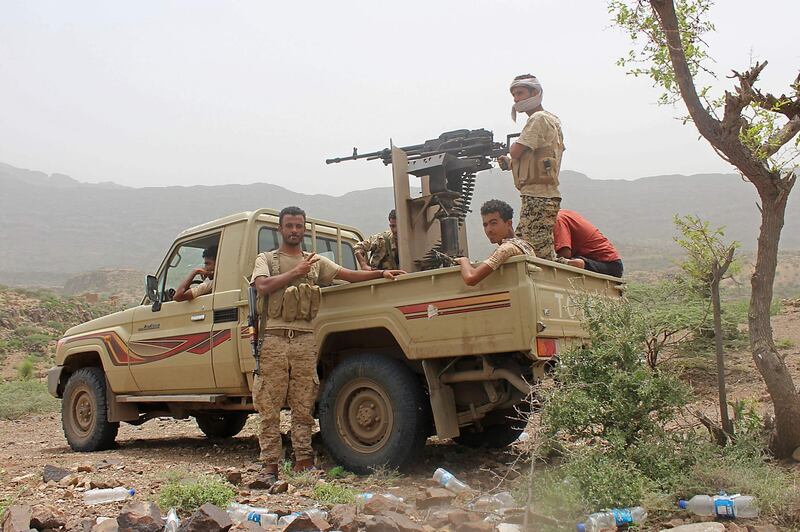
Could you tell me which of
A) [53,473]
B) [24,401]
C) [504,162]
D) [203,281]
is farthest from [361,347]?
[24,401]

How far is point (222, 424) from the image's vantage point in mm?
7723

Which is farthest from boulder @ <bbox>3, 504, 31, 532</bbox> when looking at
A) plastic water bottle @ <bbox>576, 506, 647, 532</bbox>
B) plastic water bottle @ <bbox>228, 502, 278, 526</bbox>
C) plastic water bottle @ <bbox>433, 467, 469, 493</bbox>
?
plastic water bottle @ <bbox>576, 506, 647, 532</bbox>

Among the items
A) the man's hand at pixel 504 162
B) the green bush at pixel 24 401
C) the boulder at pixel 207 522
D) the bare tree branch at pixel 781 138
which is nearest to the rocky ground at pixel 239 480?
the boulder at pixel 207 522

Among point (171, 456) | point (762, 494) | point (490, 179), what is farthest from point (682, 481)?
point (490, 179)

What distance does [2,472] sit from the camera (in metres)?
5.38

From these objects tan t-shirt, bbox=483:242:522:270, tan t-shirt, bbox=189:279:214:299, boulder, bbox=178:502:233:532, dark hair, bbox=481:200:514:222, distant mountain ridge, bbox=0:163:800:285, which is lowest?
boulder, bbox=178:502:233:532

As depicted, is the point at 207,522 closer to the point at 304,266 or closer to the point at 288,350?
the point at 288,350

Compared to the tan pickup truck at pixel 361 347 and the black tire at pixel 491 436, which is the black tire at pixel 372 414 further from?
the black tire at pixel 491 436

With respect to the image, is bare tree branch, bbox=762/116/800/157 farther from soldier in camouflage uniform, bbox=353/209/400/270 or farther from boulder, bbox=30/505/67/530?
boulder, bbox=30/505/67/530

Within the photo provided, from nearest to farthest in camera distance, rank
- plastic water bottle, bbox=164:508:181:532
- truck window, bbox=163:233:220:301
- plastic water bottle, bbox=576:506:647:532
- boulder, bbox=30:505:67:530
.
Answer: plastic water bottle, bbox=576:506:647:532, plastic water bottle, bbox=164:508:181:532, boulder, bbox=30:505:67:530, truck window, bbox=163:233:220:301

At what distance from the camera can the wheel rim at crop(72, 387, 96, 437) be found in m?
7.10

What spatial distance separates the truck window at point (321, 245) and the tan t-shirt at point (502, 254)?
91.2 inches

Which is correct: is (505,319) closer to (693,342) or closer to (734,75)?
(734,75)

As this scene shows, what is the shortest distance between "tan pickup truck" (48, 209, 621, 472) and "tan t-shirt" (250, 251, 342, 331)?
163 mm
